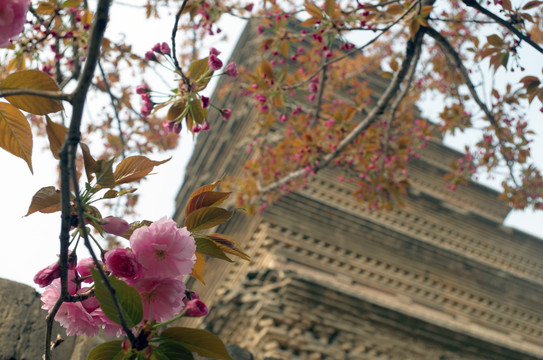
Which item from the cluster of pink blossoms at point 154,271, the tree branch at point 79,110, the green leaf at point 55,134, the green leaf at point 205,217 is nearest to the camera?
the tree branch at point 79,110

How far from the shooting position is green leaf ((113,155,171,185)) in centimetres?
165

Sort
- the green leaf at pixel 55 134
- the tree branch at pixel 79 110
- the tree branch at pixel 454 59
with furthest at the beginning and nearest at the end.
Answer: the tree branch at pixel 454 59, the green leaf at pixel 55 134, the tree branch at pixel 79 110

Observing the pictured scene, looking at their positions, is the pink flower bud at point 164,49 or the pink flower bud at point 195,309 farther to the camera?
the pink flower bud at point 164,49

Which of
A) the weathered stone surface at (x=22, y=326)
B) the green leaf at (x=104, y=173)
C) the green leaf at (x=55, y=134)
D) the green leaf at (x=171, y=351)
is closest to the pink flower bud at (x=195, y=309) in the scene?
the green leaf at (x=171, y=351)

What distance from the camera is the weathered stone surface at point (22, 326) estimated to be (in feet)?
8.98

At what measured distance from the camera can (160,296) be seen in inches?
56.0

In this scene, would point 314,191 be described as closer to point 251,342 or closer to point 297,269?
point 297,269

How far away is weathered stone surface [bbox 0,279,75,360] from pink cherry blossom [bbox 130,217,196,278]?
1723 mm

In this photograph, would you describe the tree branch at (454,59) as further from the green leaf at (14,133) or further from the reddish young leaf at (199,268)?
the green leaf at (14,133)

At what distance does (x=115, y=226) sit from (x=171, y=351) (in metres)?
0.39

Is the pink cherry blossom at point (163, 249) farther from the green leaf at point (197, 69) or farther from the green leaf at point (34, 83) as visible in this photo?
the green leaf at point (197, 69)

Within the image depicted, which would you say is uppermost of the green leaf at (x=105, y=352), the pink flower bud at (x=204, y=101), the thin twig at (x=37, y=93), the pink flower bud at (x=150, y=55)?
the pink flower bud at (x=150, y=55)

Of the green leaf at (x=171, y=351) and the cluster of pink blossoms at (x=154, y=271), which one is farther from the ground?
the cluster of pink blossoms at (x=154, y=271)

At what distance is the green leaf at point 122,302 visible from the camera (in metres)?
1.27
